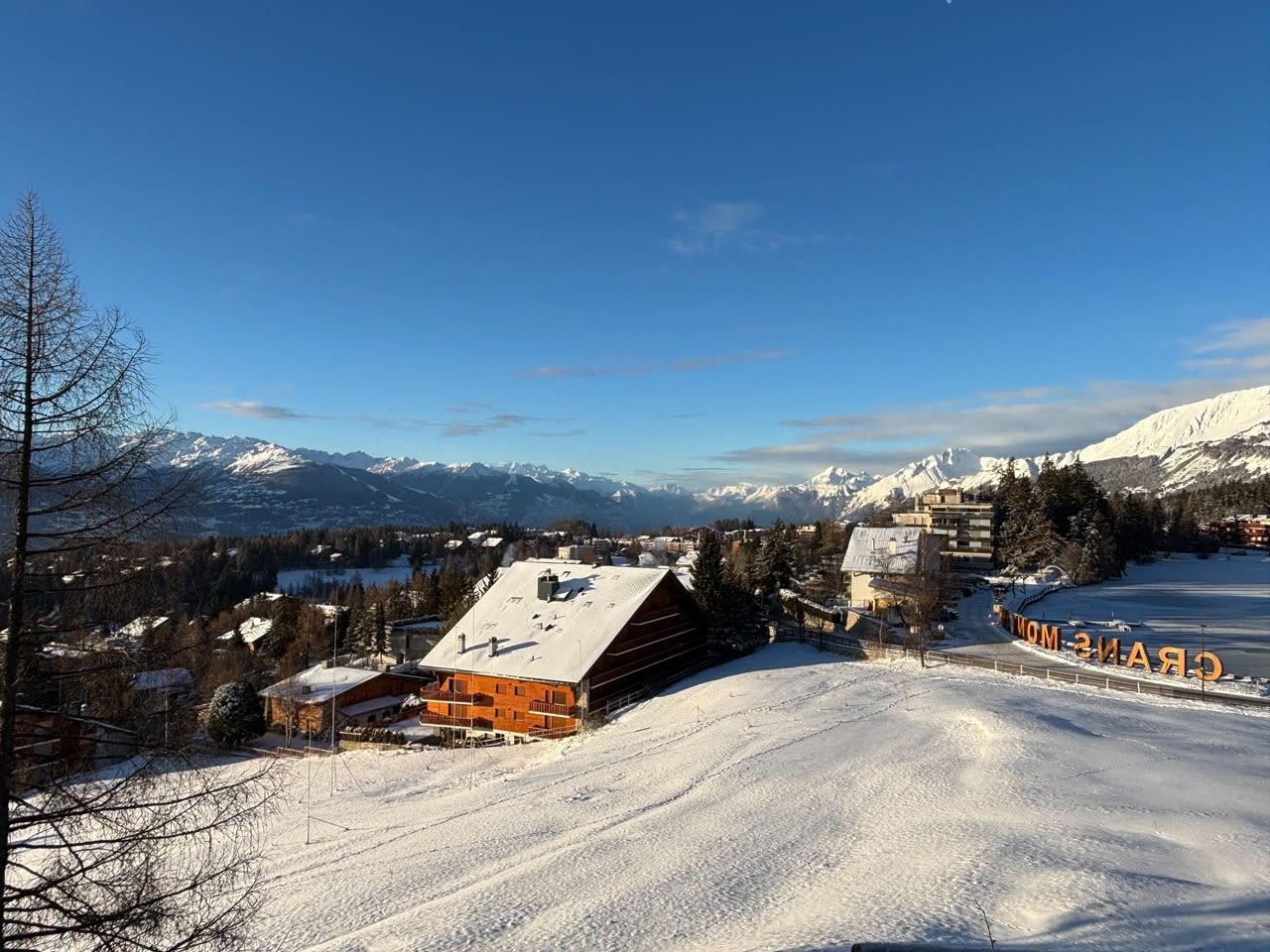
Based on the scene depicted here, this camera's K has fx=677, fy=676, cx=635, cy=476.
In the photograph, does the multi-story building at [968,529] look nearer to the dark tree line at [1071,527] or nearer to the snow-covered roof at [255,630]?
the dark tree line at [1071,527]

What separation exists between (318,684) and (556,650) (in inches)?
824

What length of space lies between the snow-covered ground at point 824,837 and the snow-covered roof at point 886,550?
34230 mm

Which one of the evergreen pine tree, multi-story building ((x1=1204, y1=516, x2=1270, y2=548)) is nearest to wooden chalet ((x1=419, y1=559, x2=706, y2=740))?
the evergreen pine tree

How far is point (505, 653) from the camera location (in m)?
39.7

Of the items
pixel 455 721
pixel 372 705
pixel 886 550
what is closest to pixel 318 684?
pixel 372 705

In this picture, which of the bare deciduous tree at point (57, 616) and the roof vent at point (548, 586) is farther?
the roof vent at point (548, 586)

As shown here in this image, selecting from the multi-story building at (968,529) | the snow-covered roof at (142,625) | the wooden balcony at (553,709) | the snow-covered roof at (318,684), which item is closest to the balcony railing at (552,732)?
the wooden balcony at (553,709)

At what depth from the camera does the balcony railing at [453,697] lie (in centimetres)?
3922

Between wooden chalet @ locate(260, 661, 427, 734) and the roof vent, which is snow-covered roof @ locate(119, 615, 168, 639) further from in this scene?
wooden chalet @ locate(260, 661, 427, 734)

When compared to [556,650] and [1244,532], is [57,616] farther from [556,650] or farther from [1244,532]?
[1244,532]

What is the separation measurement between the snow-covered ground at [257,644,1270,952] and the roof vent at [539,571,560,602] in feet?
45.0

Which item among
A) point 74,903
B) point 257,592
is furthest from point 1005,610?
point 257,592

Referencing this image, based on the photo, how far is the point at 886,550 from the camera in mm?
67062

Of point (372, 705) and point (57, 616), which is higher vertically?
point (57, 616)
